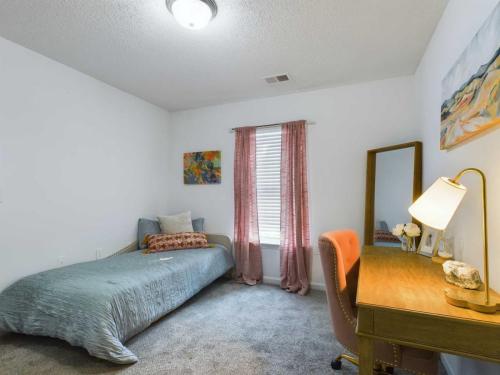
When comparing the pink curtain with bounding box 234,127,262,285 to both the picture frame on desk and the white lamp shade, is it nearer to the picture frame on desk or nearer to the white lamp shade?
the picture frame on desk

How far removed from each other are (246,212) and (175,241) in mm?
982

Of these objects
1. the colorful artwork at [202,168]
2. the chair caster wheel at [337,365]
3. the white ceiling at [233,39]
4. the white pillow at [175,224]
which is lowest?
the chair caster wheel at [337,365]

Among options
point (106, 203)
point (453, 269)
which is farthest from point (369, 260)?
point (106, 203)

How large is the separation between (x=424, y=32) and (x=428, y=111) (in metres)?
0.64

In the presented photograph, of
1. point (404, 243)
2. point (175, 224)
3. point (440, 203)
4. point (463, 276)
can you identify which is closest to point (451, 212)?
point (440, 203)

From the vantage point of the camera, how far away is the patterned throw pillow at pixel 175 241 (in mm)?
3285

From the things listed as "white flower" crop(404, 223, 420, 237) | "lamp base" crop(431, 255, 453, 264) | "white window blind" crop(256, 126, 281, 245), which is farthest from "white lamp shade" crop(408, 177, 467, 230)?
"white window blind" crop(256, 126, 281, 245)

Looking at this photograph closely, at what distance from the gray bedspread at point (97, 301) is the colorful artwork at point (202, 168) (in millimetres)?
1500

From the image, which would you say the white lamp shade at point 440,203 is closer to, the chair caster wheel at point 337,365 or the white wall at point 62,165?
the chair caster wheel at point 337,365

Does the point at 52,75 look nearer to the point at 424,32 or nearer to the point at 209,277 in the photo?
the point at 209,277

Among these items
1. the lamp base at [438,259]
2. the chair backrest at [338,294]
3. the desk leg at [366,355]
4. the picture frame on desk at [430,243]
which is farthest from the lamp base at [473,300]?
the picture frame on desk at [430,243]

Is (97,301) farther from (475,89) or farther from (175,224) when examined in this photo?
(475,89)

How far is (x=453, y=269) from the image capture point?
1180mm

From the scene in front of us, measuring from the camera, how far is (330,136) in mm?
3289
